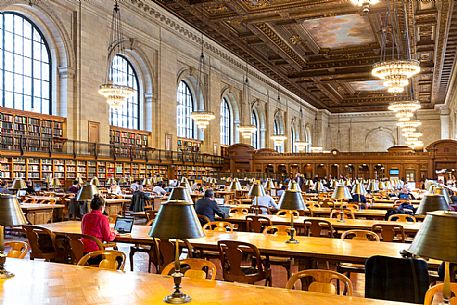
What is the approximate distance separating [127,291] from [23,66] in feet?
47.7

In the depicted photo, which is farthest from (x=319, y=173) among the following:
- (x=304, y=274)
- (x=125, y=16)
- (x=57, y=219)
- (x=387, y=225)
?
(x=304, y=274)

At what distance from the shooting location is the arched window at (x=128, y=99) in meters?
19.8

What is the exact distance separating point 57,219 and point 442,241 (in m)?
10.4

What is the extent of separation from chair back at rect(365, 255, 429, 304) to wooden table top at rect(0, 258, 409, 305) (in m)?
0.58

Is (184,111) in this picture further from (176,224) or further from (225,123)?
(176,224)

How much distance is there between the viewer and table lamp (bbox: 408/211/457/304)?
203 cm

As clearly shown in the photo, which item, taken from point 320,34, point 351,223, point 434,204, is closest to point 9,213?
point 434,204

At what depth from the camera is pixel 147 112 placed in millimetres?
21438

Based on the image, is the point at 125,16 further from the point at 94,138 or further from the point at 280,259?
the point at 280,259

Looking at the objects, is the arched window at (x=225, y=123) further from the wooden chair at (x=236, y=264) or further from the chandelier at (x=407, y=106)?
the wooden chair at (x=236, y=264)

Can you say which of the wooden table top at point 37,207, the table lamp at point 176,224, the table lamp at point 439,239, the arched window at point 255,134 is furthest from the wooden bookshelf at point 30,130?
the arched window at point 255,134

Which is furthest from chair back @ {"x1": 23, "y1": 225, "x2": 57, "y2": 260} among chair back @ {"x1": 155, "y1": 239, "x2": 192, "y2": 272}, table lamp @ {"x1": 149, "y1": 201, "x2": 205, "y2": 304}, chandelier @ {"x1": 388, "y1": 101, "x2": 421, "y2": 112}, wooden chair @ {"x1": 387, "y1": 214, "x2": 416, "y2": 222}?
chandelier @ {"x1": 388, "y1": 101, "x2": 421, "y2": 112}

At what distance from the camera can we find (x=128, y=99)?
2084 centimetres

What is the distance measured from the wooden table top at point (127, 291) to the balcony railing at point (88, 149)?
11501 millimetres
